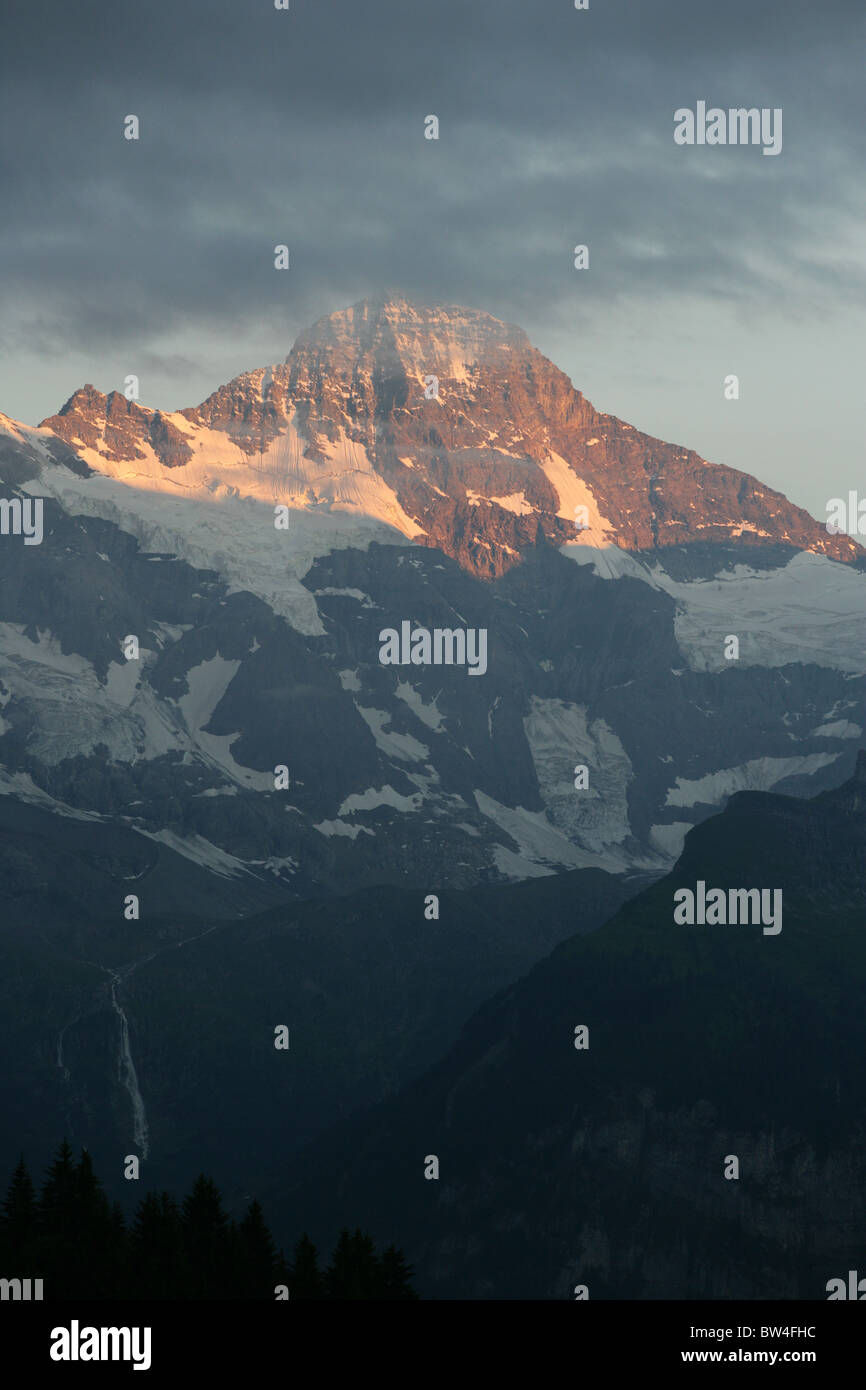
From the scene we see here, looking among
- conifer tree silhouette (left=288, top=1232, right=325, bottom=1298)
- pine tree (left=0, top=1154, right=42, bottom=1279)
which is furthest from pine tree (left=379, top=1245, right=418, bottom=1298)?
pine tree (left=0, top=1154, right=42, bottom=1279)

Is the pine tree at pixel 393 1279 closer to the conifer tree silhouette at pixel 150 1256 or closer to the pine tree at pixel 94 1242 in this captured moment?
the conifer tree silhouette at pixel 150 1256

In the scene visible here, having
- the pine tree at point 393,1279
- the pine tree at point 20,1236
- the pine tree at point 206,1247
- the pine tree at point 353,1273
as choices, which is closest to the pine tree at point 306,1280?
the pine tree at point 353,1273

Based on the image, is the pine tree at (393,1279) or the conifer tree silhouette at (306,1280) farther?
the pine tree at (393,1279)

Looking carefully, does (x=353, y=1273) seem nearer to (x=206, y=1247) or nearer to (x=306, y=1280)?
(x=306, y=1280)

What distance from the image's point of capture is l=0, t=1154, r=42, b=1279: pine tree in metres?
161

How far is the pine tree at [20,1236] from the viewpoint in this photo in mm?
161125

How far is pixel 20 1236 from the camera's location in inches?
6580

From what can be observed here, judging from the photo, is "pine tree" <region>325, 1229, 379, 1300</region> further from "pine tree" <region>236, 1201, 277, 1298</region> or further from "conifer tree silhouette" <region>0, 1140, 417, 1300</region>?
"pine tree" <region>236, 1201, 277, 1298</region>

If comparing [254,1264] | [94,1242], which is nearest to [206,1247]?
[254,1264]
